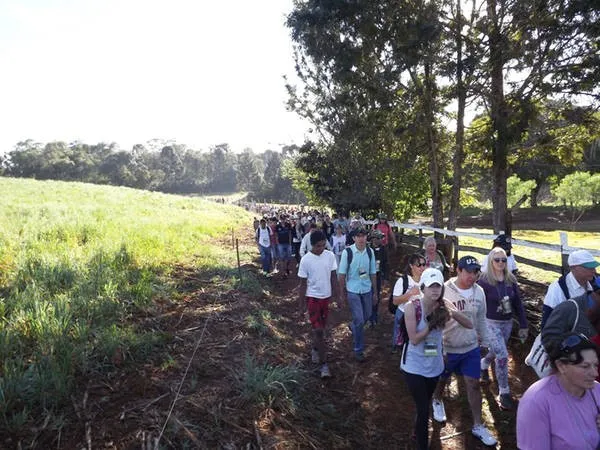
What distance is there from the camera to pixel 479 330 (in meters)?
4.20

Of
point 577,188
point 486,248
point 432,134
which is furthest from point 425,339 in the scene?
point 577,188

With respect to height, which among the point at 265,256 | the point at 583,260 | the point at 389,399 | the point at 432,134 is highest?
the point at 432,134

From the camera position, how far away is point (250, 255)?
1579 cm

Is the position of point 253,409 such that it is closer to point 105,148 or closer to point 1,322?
point 1,322

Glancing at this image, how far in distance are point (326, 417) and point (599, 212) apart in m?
45.4

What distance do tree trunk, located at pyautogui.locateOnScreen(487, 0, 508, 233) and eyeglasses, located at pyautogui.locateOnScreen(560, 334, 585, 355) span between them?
7.39m

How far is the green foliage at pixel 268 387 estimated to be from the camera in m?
4.34

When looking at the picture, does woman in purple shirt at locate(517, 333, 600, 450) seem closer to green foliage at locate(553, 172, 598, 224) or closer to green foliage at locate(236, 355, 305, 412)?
green foliage at locate(236, 355, 305, 412)

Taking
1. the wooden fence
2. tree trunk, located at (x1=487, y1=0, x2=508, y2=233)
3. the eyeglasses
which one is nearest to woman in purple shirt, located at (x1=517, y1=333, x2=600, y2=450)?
the eyeglasses

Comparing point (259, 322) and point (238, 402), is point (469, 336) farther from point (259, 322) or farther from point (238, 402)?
point (259, 322)

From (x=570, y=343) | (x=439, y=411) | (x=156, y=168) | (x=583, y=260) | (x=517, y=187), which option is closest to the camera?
(x=570, y=343)

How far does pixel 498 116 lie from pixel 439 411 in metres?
7.33

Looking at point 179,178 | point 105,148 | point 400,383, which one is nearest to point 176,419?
point 400,383

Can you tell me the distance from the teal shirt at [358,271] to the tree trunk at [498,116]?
4.45 metres
